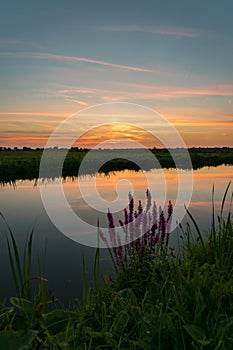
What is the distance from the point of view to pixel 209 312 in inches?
113

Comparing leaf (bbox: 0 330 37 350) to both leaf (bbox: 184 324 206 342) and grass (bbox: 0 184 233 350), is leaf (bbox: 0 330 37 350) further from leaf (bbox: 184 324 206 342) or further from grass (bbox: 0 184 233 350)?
leaf (bbox: 184 324 206 342)

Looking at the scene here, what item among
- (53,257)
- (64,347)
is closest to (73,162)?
(53,257)

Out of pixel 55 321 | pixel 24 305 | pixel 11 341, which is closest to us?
pixel 11 341

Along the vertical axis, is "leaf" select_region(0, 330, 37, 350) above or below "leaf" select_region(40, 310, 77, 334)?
above

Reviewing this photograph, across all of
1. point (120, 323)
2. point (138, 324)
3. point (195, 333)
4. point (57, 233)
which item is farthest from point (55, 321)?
point (57, 233)

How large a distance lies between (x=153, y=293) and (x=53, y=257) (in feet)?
18.0

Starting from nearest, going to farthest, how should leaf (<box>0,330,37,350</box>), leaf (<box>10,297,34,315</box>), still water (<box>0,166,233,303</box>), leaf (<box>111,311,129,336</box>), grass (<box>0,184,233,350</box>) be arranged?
leaf (<box>0,330,37,350</box>), grass (<box>0,184,233,350</box>), leaf (<box>111,311,129,336</box>), leaf (<box>10,297,34,315</box>), still water (<box>0,166,233,303</box>)

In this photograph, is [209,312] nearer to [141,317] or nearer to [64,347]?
[141,317]

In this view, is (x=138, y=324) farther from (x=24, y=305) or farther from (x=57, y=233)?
(x=57, y=233)

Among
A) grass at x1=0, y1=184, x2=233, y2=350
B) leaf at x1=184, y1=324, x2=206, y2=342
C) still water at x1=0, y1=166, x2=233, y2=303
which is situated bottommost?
still water at x1=0, y1=166, x2=233, y2=303

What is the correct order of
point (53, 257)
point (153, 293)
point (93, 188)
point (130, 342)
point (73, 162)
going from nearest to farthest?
1. point (130, 342)
2. point (153, 293)
3. point (53, 257)
4. point (93, 188)
5. point (73, 162)

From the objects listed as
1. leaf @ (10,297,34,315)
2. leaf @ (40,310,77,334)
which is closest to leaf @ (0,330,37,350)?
leaf @ (40,310,77,334)

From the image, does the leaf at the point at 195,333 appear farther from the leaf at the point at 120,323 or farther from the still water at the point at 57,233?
the still water at the point at 57,233

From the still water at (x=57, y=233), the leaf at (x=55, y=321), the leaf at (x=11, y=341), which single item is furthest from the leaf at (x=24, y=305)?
the leaf at (x=11, y=341)
